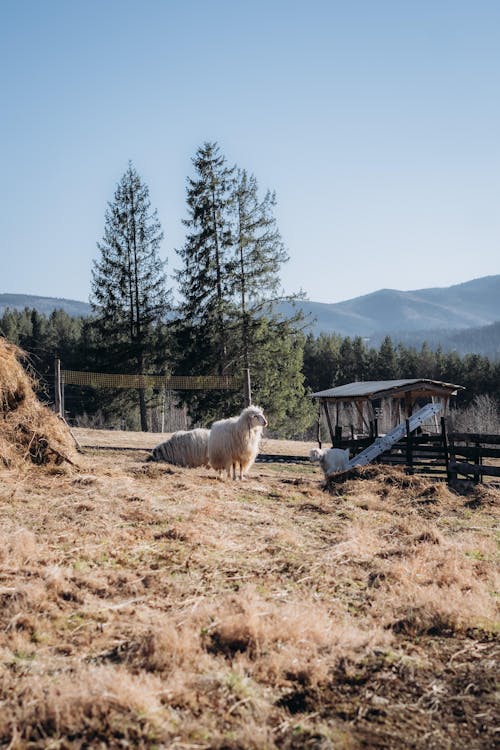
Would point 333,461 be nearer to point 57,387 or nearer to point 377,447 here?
point 377,447

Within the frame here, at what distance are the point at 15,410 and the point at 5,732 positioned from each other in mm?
8374

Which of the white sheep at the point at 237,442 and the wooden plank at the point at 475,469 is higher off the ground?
the white sheep at the point at 237,442

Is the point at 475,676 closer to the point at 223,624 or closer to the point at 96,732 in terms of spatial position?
the point at 223,624

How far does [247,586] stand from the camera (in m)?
6.64

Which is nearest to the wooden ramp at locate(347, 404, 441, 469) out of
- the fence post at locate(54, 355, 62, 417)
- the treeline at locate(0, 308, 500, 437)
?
the fence post at locate(54, 355, 62, 417)

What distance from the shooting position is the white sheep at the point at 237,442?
16.0 metres

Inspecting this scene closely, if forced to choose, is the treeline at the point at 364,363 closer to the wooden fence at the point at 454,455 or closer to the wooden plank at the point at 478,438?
the wooden fence at the point at 454,455

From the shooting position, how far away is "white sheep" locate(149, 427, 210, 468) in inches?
664

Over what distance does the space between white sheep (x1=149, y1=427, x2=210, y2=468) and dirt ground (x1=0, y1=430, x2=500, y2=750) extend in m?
6.36

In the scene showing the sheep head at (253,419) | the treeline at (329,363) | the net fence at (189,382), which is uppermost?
the treeline at (329,363)

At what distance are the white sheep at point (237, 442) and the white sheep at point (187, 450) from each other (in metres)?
0.39

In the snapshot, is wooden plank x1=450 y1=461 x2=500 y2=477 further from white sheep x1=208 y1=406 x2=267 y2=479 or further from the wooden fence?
white sheep x1=208 y1=406 x2=267 y2=479

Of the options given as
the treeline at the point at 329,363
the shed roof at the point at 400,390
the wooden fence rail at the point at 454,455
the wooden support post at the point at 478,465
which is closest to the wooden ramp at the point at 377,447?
the wooden fence rail at the point at 454,455

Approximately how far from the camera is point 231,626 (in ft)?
17.4
